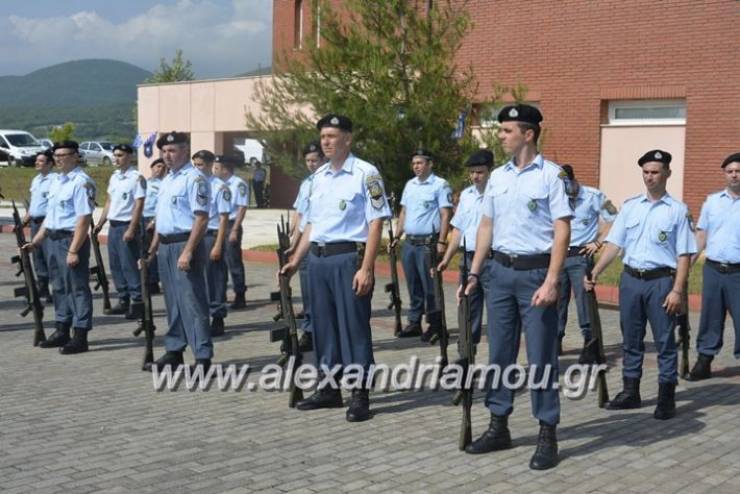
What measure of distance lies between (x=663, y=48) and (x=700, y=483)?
46.0 feet

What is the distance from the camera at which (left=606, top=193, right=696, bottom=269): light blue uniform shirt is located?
7234 mm

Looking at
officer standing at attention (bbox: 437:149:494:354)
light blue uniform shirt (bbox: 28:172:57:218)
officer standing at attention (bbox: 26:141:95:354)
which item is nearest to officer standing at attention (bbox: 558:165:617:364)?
officer standing at attention (bbox: 437:149:494:354)

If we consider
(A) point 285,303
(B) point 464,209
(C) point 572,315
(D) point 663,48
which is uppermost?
(D) point 663,48

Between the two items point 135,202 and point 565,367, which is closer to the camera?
point 565,367

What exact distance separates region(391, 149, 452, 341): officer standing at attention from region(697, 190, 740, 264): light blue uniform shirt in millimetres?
2548

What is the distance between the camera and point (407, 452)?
241 inches

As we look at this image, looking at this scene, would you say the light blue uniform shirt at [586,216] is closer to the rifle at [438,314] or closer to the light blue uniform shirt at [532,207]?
the rifle at [438,314]

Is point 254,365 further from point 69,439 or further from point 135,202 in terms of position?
point 135,202

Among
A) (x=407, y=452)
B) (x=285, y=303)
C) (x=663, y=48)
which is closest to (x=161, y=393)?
(x=285, y=303)

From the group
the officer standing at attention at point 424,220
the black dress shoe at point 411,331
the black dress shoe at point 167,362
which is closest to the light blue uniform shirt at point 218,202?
the officer standing at attention at point 424,220

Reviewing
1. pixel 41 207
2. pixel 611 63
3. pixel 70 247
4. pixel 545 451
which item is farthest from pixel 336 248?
pixel 611 63

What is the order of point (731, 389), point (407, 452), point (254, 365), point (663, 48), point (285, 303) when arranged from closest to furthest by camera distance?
point (407, 452), point (285, 303), point (731, 389), point (254, 365), point (663, 48)

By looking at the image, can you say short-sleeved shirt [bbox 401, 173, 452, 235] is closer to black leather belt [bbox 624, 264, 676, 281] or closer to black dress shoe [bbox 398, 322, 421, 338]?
black dress shoe [bbox 398, 322, 421, 338]

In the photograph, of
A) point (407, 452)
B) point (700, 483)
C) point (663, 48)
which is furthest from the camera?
point (663, 48)
